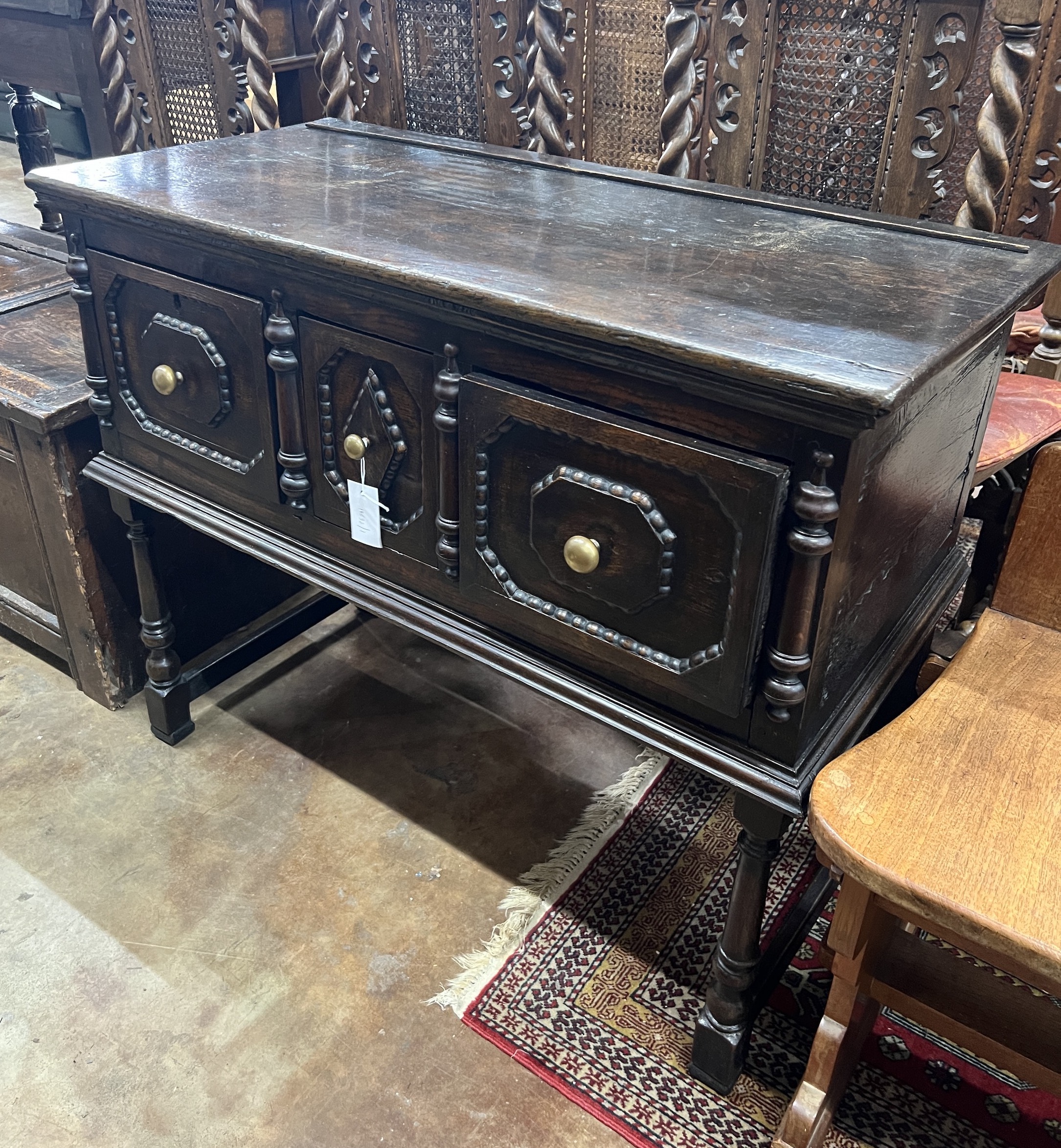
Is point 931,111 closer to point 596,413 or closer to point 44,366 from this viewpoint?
point 596,413

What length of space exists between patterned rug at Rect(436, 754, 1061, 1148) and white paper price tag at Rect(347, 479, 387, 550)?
29.3 inches

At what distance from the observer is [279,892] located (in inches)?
75.7

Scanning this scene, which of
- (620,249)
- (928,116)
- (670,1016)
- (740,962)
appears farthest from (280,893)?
(928,116)

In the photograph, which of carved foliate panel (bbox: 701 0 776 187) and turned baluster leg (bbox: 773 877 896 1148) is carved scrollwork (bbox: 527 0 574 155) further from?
turned baluster leg (bbox: 773 877 896 1148)

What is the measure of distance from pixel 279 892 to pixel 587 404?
3.78ft

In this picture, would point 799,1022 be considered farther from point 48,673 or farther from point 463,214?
point 48,673

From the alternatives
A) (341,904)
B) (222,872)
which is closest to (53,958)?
(222,872)

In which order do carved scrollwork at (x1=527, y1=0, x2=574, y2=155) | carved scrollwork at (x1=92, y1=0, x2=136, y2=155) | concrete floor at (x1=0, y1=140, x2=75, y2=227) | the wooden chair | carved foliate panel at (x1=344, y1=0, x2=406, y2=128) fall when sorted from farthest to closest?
concrete floor at (x1=0, y1=140, x2=75, y2=227)
carved scrollwork at (x1=92, y1=0, x2=136, y2=155)
carved foliate panel at (x1=344, y1=0, x2=406, y2=128)
carved scrollwork at (x1=527, y1=0, x2=574, y2=155)
the wooden chair

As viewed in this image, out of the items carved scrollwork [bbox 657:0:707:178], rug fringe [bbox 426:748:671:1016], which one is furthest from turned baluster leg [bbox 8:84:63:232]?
rug fringe [bbox 426:748:671:1016]

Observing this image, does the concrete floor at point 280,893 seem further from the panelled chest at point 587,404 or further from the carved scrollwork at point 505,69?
the carved scrollwork at point 505,69

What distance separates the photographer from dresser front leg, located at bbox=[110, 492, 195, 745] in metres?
2.03

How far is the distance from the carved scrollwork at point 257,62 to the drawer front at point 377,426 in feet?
4.06

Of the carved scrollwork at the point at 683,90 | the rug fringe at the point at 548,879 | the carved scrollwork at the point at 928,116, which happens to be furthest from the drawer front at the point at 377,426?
the carved scrollwork at the point at 928,116

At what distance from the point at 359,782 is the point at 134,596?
666 millimetres
